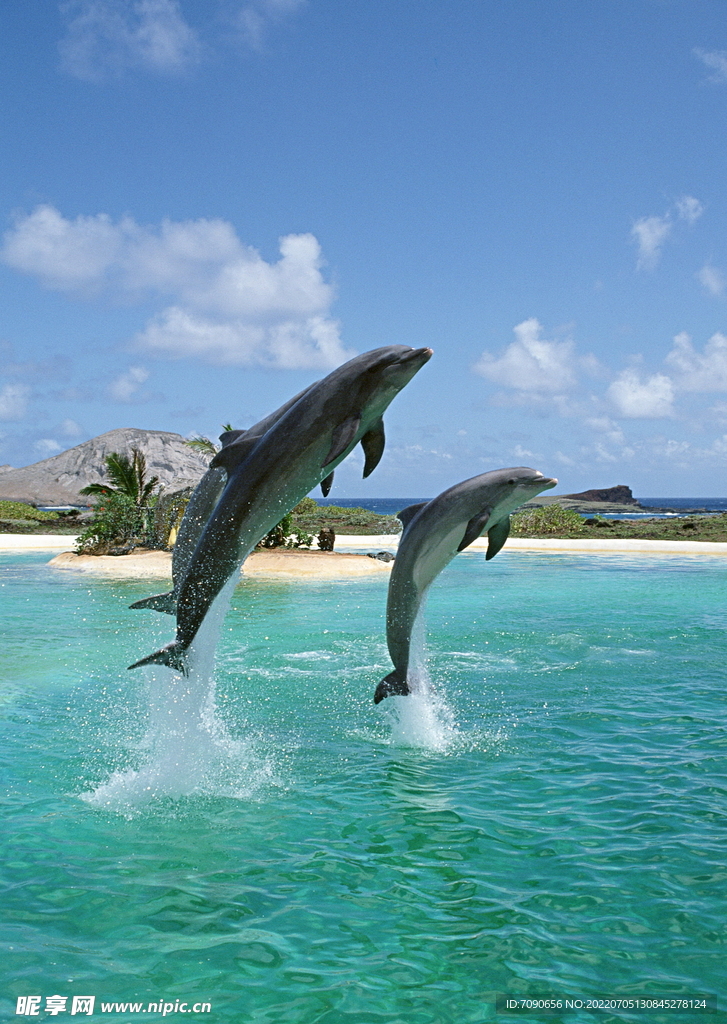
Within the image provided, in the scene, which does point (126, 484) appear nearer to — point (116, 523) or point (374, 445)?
point (116, 523)

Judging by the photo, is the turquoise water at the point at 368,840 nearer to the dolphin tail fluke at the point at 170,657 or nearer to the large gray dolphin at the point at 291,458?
the dolphin tail fluke at the point at 170,657

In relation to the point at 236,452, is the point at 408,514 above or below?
below

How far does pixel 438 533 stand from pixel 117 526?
25477mm

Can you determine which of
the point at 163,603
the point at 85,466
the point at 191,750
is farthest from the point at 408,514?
the point at 85,466

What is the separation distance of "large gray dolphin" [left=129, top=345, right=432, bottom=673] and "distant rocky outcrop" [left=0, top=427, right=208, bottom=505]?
431 feet

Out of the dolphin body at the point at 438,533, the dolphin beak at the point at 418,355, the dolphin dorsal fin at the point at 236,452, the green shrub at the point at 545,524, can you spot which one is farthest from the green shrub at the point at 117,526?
the dolphin beak at the point at 418,355

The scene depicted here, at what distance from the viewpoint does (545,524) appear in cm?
4800

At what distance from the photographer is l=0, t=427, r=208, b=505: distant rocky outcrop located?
468 ft

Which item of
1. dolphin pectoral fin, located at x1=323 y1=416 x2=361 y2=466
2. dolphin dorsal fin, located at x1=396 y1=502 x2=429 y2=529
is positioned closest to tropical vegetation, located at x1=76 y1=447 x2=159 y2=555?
dolphin dorsal fin, located at x1=396 y1=502 x2=429 y2=529

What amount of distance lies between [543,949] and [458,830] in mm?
1669

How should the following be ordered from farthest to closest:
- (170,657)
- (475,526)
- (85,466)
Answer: (85,466) < (475,526) < (170,657)

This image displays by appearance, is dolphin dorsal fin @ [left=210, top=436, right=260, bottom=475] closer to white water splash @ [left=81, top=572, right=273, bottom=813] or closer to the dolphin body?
white water splash @ [left=81, top=572, right=273, bottom=813]

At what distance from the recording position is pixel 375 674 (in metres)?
12.5

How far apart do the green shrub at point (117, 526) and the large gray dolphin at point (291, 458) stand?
84.6 ft
